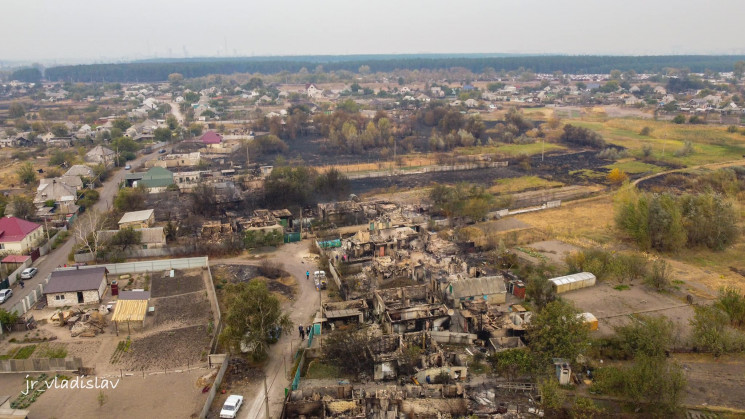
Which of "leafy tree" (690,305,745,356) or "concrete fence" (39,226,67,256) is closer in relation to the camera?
"leafy tree" (690,305,745,356)

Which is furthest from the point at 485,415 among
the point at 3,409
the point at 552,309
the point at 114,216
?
the point at 114,216

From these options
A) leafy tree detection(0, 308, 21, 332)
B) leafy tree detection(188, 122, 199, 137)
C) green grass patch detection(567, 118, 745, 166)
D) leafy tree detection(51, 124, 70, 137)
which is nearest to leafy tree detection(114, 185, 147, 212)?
leafy tree detection(0, 308, 21, 332)

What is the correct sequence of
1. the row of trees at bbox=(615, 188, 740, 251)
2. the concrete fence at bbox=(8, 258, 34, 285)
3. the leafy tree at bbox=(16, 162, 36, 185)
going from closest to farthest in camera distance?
1. the concrete fence at bbox=(8, 258, 34, 285)
2. the row of trees at bbox=(615, 188, 740, 251)
3. the leafy tree at bbox=(16, 162, 36, 185)

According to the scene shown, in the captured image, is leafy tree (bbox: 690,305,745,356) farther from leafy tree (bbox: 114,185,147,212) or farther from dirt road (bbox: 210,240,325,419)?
leafy tree (bbox: 114,185,147,212)

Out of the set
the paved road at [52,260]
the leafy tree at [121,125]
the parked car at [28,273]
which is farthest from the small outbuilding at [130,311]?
the leafy tree at [121,125]

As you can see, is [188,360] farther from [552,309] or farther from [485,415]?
[552,309]

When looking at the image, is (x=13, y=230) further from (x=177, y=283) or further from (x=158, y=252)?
(x=177, y=283)
